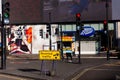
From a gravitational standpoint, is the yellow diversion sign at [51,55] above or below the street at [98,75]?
above

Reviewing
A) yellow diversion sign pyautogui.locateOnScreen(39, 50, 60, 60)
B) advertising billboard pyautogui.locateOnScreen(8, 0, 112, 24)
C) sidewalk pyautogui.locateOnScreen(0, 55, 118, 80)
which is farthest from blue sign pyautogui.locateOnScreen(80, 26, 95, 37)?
yellow diversion sign pyautogui.locateOnScreen(39, 50, 60, 60)

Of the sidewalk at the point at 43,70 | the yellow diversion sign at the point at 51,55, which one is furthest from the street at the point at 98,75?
the yellow diversion sign at the point at 51,55

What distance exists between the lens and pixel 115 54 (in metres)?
59.2

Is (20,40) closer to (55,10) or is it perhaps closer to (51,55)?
(55,10)

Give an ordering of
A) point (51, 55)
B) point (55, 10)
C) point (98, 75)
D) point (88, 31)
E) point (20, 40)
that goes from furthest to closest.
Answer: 1. point (20, 40)
2. point (55, 10)
3. point (88, 31)
4. point (98, 75)
5. point (51, 55)

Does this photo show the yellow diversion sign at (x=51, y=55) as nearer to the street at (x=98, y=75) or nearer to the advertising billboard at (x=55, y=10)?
the street at (x=98, y=75)

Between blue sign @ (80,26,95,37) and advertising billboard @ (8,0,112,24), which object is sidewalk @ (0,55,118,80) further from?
blue sign @ (80,26,95,37)

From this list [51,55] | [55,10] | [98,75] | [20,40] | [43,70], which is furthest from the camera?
[20,40]

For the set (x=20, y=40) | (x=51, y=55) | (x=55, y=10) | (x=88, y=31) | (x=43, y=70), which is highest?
(x=55, y=10)

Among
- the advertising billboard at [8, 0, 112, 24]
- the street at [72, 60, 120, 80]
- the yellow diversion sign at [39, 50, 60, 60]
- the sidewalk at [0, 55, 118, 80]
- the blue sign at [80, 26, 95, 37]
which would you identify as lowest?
the street at [72, 60, 120, 80]

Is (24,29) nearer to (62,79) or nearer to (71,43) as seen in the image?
(71,43)

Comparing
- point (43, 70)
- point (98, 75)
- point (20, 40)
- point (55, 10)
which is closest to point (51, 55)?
point (43, 70)

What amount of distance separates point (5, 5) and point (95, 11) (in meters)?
46.8

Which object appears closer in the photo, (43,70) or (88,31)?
(43,70)
